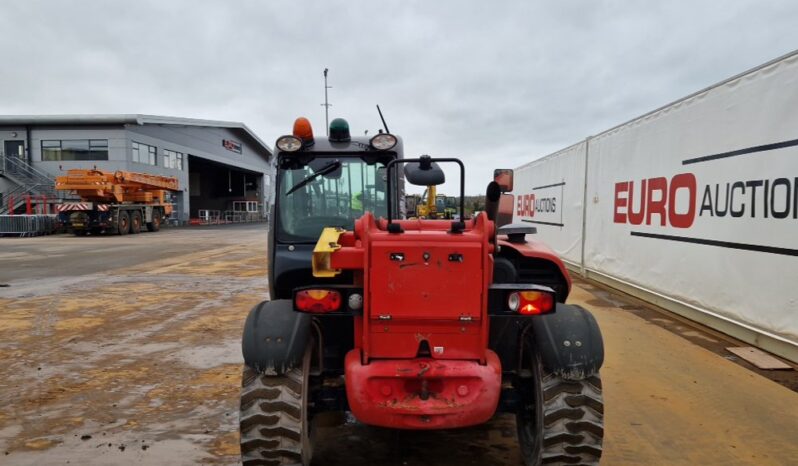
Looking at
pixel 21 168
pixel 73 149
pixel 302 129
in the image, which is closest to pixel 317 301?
pixel 302 129

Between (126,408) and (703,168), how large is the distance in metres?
6.96

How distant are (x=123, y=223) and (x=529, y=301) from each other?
29008 mm

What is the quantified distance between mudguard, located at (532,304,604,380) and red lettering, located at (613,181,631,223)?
6848mm

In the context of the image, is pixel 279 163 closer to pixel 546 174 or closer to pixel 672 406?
pixel 672 406

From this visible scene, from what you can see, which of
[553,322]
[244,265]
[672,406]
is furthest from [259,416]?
[244,265]

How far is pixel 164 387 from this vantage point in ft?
14.9

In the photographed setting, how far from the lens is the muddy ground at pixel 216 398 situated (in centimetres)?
334

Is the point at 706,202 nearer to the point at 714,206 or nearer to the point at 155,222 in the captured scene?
the point at 714,206

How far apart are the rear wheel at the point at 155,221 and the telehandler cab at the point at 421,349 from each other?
31.3 meters

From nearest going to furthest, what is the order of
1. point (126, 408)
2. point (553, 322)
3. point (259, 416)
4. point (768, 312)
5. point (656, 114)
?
point (259, 416) < point (553, 322) < point (126, 408) < point (768, 312) < point (656, 114)

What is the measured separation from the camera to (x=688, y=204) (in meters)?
6.95

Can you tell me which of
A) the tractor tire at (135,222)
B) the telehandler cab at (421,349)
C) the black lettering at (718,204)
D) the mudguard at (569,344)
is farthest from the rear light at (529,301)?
the tractor tire at (135,222)

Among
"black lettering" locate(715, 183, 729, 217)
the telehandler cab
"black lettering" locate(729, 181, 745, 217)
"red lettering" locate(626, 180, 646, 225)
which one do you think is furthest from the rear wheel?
the telehandler cab

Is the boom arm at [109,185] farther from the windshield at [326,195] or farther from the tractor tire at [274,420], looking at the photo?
the tractor tire at [274,420]
